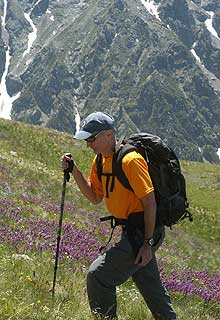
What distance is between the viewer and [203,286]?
13.1 metres

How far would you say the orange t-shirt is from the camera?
7.07m

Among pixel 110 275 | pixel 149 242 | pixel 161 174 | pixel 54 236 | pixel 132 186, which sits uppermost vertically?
pixel 161 174

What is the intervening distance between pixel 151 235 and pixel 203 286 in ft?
20.9

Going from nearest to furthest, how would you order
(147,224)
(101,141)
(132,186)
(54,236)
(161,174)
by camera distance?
(132,186) < (147,224) < (161,174) < (101,141) < (54,236)

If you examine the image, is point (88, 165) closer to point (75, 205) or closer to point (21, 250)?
point (75, 205)

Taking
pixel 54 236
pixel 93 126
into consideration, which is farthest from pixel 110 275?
pixel 54 236

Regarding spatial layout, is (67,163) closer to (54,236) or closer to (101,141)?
(101,141)

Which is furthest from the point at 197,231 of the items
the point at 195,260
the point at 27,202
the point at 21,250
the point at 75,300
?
the point at 75,300

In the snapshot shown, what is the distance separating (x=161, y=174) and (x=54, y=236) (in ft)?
21.3

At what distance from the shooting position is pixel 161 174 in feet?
24.3

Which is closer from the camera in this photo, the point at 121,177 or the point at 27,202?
the point at 121,177

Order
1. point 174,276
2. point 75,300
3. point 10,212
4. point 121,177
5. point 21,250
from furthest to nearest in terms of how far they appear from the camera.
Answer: point 10,212 < point 174,276 < point 21,250 < point 75,300 < point 121,177

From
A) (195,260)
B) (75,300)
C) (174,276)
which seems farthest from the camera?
(195,260)

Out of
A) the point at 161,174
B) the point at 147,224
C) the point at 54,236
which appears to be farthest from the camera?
the point at 54,236
